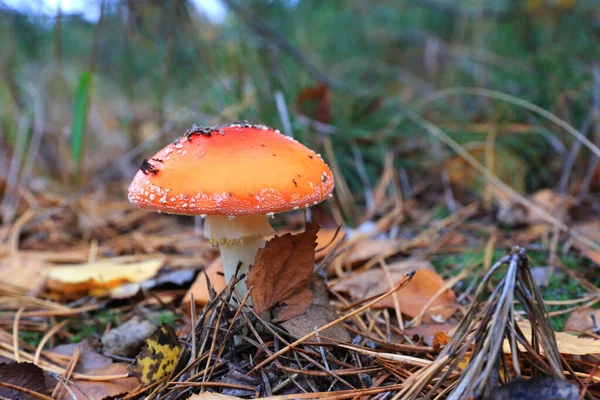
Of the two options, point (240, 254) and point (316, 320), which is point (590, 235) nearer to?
point (316, 320)

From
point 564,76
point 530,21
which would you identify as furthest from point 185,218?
point 530,21

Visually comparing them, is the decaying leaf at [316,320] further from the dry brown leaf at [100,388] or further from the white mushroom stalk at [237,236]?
the dry brown leaf at [100,388]

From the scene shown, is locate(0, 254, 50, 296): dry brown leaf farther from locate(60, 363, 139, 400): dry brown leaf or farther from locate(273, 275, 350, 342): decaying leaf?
locate(273, 275, 350, 342): decaying leaf

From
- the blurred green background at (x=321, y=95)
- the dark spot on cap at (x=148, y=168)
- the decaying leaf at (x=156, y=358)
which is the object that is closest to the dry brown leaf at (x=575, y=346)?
the decaying leaf at (x=156, y=358)

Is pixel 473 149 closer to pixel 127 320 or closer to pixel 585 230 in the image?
pixel 585 230

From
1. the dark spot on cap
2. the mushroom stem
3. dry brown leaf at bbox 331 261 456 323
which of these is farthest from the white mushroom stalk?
dry brown leaf at bbox 331 261 456 323

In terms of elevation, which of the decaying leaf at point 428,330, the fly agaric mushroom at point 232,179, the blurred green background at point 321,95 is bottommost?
the decaying leaf at point 428,330
